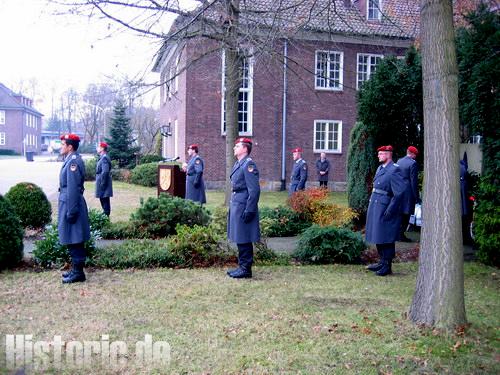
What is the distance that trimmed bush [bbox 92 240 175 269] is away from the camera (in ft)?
28.1

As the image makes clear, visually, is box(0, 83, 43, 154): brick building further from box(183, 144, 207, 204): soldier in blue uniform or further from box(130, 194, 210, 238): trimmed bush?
box(130, 194, 210, 238): trimmed bush

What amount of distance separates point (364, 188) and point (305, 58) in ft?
48.6

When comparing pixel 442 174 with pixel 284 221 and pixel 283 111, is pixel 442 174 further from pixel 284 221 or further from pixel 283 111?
pixel 283 111

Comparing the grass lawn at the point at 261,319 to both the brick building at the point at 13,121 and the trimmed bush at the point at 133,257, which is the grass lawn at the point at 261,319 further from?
the brick building at the point at 13,121

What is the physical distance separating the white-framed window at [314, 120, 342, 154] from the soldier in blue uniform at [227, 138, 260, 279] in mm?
19962

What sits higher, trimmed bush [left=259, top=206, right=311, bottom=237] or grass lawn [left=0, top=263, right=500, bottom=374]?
trimmed bush [left=259, top=206, right=311, bottom=237]

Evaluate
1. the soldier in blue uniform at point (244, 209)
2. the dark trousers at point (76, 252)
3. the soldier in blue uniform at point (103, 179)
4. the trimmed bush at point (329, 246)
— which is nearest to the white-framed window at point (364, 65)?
the soldier in blue uniform at point (103, 179)

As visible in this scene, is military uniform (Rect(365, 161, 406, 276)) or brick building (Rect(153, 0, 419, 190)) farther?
brick building (Rect(153, 0, 419, 190))

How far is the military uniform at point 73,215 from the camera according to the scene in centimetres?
745

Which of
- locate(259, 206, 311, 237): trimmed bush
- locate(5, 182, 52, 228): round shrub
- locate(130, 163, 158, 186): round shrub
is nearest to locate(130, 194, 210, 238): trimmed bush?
locate(259, 206, 311, 237): trimmed bush

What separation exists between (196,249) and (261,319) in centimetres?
311

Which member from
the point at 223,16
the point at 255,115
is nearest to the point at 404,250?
the point at 223,16

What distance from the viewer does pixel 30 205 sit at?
11.7 meters

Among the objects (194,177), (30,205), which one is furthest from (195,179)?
(30,205)
